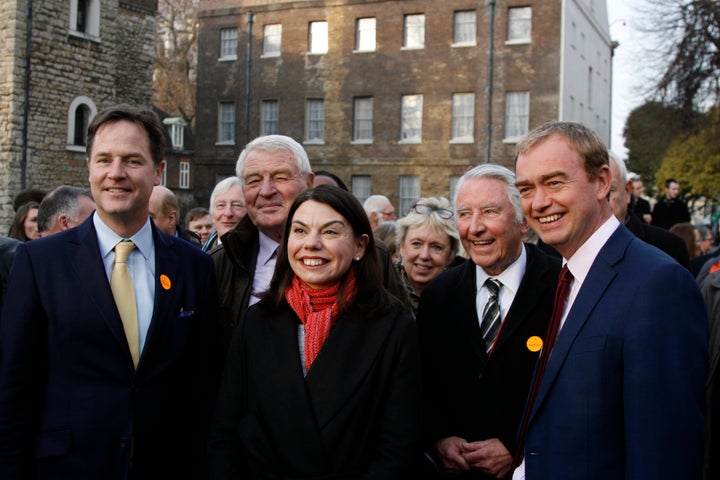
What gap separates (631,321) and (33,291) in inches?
95.1

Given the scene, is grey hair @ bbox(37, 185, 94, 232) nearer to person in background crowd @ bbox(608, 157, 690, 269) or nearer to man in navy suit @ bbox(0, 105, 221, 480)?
man in navy suit @ bbox(0, 105, 221, 480)

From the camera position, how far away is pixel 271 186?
4.02 meters

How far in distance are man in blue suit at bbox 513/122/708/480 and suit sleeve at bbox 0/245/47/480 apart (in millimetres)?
2070

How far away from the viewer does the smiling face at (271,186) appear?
13.2 ft

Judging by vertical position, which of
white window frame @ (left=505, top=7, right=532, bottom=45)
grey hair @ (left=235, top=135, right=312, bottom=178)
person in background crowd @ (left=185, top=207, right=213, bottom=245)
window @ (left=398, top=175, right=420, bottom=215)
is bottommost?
person in background crowd @ (left=185, top=207, right=213, bottom=245)

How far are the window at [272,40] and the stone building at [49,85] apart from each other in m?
9.02

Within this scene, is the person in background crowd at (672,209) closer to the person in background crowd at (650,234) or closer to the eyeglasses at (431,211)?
the person in background crowd at (650,234)

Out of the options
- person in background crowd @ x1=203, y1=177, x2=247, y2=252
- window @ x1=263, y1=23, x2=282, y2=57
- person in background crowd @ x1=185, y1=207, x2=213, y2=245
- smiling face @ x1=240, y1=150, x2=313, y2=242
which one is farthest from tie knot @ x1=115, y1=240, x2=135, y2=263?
window @ x1=263, y1=23, x2=282, y2=57

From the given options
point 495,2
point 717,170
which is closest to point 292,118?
point 495,2

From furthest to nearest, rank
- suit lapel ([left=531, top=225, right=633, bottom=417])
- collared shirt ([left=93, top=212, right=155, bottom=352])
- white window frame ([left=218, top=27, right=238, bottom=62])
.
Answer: white window frame ([left=218, top=27, right=238, bottom=62]) → collared shirt ([left=93, top=212, right=155, bottom=352]) → suit lapel ([left=531, top=225, right=633, bottom=417])

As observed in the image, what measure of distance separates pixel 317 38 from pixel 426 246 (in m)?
28.3

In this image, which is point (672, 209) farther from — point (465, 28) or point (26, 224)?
point (465, 28)

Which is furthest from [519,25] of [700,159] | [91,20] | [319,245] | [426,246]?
[319,245]

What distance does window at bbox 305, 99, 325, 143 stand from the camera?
3136 cm
